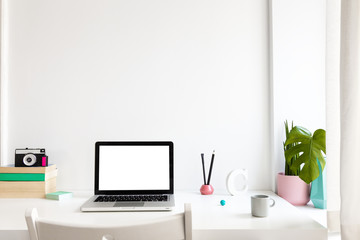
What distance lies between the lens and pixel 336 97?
1.32 meters

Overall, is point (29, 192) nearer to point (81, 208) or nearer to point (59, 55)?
point (81, 208)

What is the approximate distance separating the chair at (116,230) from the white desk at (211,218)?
4 centimetres

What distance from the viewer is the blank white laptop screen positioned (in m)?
1.78

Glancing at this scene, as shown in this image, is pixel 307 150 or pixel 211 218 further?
pixel 307 150

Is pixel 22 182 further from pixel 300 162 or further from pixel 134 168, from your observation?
pixel 300 162

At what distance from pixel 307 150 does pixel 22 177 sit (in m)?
1.38

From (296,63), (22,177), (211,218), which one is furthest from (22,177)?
(296,63)

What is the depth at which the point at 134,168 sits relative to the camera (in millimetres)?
1794

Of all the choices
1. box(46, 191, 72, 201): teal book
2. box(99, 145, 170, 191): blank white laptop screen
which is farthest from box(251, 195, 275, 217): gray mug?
box(46, 191, 72, 201): teal book

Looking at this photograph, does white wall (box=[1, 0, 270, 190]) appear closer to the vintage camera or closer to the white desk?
the vintage camera

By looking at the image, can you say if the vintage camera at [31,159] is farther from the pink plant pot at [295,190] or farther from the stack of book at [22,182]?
the pink plant pot at [295,190]

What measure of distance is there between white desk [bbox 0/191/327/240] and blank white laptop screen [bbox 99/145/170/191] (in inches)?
5.3

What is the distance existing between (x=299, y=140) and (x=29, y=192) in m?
1.33

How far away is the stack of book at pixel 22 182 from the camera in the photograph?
5.91ft
